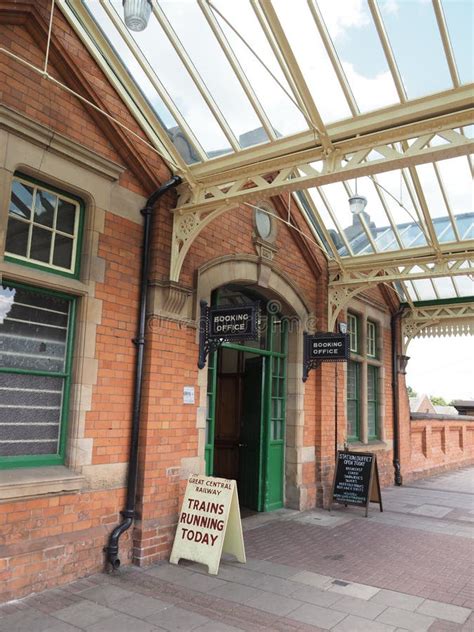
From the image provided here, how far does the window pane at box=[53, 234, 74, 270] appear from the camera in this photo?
5574 millimetres

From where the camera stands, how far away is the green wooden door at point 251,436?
28.9 feet

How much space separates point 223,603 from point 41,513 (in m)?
1.95

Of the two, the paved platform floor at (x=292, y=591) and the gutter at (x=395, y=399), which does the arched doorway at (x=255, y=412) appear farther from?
the gutter at (x=395, y=399)

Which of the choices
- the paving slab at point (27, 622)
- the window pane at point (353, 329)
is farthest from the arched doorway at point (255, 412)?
the paving slab at point (27, 622)

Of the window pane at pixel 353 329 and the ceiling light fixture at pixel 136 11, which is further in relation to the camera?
the window pane at pixel 353 329

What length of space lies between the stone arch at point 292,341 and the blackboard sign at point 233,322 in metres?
1.18

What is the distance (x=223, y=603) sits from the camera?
15.9 feet

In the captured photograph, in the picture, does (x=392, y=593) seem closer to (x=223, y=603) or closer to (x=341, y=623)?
(x=341, y=623)

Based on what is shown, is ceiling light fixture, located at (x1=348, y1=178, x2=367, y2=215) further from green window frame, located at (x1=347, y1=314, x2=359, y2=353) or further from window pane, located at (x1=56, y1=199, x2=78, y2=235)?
green window frame, located at (x1=347, y1=314, x2=359, y2=353)

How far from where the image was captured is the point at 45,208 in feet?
18.0

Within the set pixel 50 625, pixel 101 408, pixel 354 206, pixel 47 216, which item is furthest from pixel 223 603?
pixel 354 206

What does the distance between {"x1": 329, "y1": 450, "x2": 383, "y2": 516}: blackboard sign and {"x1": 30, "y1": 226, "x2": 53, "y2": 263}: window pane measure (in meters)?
6.60

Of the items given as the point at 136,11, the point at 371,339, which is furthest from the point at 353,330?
the point at 136,11

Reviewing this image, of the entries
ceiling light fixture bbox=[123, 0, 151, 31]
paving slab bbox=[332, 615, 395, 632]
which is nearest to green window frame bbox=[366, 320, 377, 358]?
paving slab bbox=[332, 615, 395, 632]
